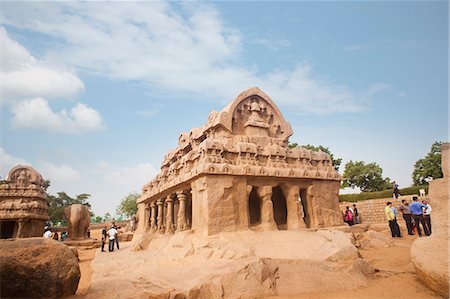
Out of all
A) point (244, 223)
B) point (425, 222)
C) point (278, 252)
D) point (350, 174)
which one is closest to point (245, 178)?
point (244, 223)

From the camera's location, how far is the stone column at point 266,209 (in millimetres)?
9922

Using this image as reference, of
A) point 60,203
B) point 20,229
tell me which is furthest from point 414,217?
point 60,203

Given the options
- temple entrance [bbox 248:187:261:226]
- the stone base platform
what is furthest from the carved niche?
the stone base platform

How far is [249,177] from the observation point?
33.3ft

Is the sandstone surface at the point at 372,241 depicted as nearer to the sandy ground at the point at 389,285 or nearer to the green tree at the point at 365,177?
the sandy ground at the point at 389,285

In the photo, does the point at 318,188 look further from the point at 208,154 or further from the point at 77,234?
the point at 77,234

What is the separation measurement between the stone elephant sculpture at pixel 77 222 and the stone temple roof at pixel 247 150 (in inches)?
296

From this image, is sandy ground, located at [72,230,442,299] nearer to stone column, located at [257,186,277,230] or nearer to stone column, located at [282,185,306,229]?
stone column, located at [282,185,306,229]

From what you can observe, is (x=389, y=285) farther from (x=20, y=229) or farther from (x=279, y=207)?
(x=20, y=229)

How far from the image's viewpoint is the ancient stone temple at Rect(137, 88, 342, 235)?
30.3 feet

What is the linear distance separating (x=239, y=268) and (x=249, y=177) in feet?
14.6

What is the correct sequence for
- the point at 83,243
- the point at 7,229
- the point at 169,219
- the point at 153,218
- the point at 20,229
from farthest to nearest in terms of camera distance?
the point at 7,229
the point at 20,229
the point at 83,243
the point at 153,218
the point at 169,219

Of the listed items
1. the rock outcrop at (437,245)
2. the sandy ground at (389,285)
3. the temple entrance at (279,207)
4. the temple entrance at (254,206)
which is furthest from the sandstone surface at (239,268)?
the temple entrance at (279,207)

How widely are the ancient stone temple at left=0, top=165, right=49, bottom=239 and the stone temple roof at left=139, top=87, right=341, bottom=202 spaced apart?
12.1 m
